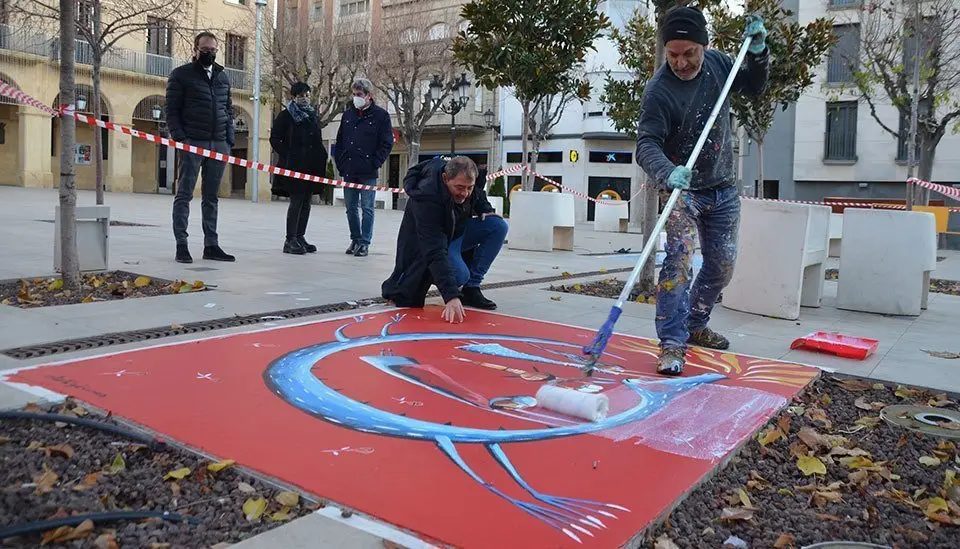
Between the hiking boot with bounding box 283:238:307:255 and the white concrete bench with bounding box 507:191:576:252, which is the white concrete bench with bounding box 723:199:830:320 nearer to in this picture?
the hiking boot with bounding box 283:238:307:255

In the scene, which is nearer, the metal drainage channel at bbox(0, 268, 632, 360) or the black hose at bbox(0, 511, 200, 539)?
the black hose at bbox(0, 511, 200, 539)

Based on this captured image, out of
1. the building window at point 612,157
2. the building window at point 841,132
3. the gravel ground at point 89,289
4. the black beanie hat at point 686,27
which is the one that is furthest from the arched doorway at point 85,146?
the black beanie hat at point 686,27

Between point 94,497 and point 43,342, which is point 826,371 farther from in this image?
point 43,342

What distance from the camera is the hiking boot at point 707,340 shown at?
196 inches

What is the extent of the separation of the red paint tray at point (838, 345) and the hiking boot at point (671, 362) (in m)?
1.28

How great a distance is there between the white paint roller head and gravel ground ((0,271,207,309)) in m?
3.66

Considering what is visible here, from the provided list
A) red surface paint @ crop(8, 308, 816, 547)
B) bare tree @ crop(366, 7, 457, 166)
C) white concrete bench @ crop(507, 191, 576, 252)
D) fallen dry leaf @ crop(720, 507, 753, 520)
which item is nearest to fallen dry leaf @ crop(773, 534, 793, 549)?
fallen dry leaf @ crop(720, 507, 753, 520)

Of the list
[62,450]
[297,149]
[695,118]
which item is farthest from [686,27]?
[297,149]

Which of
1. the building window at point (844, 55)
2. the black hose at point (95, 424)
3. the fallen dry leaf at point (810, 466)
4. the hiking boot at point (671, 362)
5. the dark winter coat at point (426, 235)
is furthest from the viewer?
the building window at point (844, 55)

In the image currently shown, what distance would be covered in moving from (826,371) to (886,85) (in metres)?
16.5

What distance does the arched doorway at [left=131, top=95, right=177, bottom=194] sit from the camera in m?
36.6

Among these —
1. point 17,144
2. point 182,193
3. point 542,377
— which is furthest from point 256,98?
point 542,377

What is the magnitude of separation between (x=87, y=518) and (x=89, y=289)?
432cm

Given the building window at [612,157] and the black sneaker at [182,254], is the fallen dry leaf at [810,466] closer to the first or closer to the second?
the black sneaker at [182,254]
